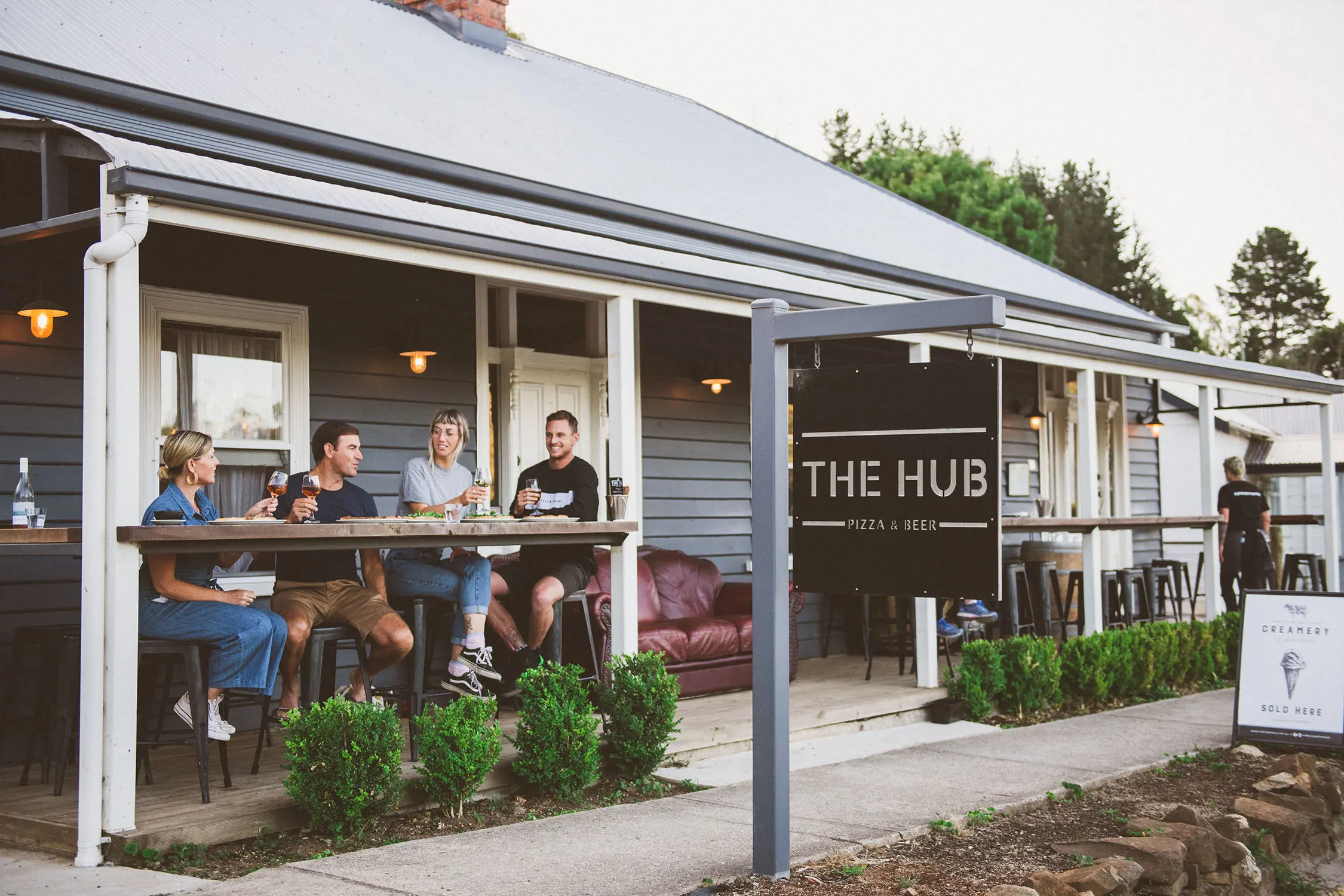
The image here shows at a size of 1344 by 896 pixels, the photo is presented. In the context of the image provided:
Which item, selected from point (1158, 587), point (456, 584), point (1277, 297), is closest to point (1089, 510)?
point (1158, 587)

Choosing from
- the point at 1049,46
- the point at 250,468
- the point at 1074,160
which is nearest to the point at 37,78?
the point at 250,468

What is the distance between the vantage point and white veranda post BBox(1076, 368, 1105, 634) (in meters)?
9.61

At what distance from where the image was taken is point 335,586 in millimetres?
5945

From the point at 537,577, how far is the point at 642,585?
1878 millimetres

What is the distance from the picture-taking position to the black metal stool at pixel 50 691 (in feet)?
16.8

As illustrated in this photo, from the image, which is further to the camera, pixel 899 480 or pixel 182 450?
pixel 182 450

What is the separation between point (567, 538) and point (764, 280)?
209 centimetres

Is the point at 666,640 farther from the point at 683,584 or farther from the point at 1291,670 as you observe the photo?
the point at 1291,670

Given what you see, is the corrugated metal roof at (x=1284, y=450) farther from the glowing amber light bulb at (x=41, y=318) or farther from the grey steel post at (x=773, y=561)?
the glowing amber light bulb at (x=41, y=318)

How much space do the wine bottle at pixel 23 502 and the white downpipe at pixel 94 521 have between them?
665 millimetres

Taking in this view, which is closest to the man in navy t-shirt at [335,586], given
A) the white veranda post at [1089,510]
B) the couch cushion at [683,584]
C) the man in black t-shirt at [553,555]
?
the man in black t-shirt at [553,555]

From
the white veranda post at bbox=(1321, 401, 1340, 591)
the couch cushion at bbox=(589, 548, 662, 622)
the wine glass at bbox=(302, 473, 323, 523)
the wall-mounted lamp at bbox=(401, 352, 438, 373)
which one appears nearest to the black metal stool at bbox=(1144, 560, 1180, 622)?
the white veranda post at bbox=(1321, 401, 1340, 591)

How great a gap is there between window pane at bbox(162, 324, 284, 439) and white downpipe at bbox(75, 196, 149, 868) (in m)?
2.10

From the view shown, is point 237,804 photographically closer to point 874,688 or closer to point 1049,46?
point 874,688
